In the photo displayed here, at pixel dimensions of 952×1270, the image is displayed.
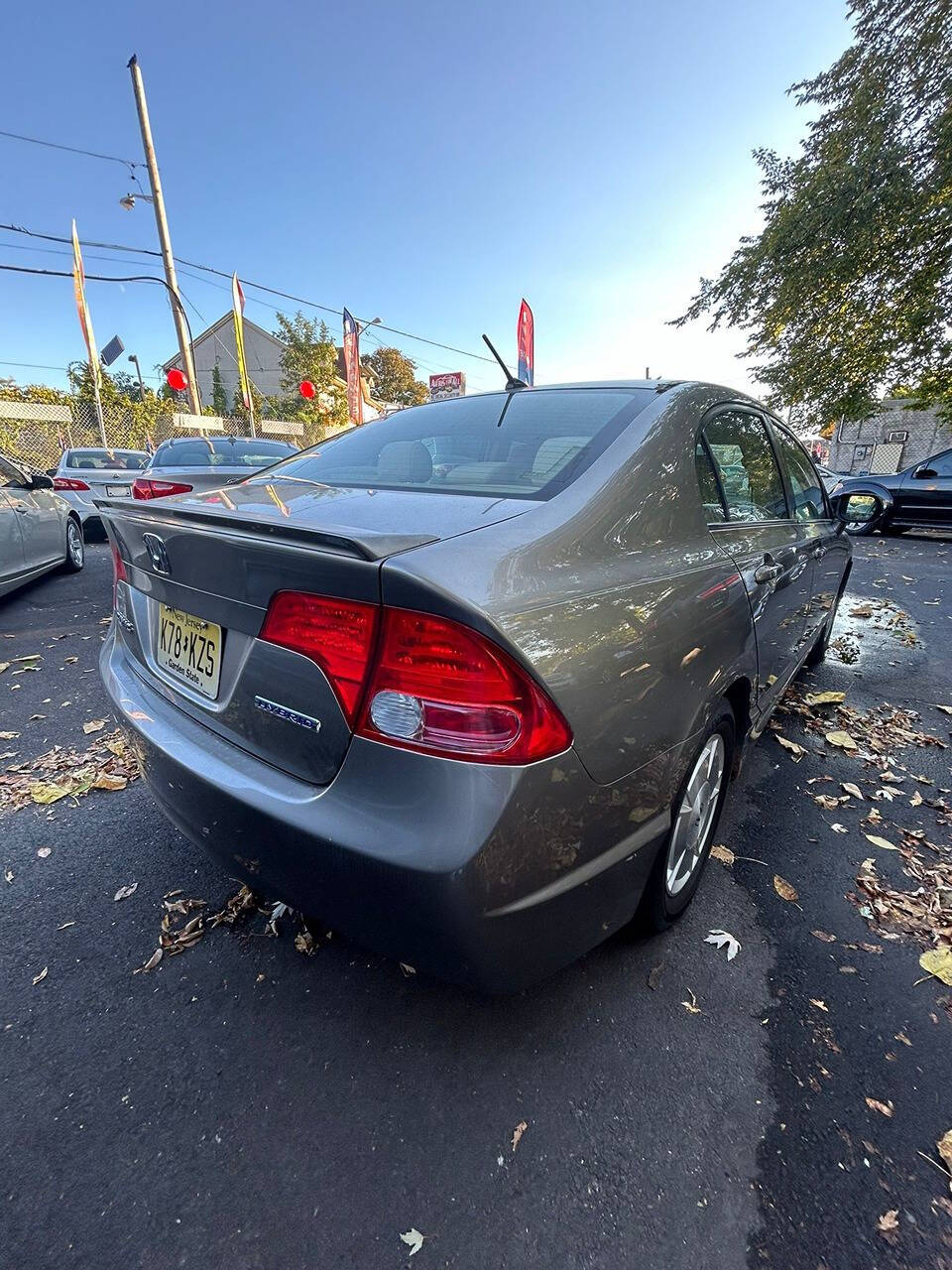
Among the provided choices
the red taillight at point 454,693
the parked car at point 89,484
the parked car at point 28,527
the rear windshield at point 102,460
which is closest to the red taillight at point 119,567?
the red taillight at point 454,693

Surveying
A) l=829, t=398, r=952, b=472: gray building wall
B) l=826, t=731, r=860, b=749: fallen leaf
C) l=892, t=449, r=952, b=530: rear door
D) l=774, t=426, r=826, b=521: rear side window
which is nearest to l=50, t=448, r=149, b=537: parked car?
l=774, t=426, r=826, b=521: rear side window

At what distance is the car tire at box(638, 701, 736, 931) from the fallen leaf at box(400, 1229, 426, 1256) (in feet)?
2.91

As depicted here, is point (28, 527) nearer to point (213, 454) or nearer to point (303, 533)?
point (213, 454)

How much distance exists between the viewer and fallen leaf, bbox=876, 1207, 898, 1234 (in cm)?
117

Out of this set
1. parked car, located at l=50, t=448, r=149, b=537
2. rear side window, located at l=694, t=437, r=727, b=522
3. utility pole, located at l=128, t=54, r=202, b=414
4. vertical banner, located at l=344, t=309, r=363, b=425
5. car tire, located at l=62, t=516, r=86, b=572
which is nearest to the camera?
rear side window, located at l=694, t=437, r=727, b=522

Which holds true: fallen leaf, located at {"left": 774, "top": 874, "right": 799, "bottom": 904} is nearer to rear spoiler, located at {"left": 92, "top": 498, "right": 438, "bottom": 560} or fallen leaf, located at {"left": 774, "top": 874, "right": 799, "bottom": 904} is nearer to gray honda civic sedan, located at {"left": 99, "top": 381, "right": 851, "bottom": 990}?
gray honda civic sedan, located at {"left": 99, "top": 381, "right": 851, "bottom": 990}

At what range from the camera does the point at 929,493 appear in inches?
421

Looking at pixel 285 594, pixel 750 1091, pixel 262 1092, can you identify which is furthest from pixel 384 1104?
pixel 285 594

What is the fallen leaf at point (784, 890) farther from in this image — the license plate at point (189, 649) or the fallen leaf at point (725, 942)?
the license plate at point (189, 649)

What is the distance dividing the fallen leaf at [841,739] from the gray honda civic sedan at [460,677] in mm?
1706

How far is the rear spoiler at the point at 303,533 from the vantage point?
1.13 m

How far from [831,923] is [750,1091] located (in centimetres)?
77

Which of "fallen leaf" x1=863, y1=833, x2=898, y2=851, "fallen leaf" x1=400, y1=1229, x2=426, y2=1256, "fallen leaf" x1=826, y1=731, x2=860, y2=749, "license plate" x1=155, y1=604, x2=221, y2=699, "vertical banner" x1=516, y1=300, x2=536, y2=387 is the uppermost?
"vertical banner" x1=516, y1=300, x2=536, y2=387

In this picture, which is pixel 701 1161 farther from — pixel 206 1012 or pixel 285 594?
pixel 285 594
